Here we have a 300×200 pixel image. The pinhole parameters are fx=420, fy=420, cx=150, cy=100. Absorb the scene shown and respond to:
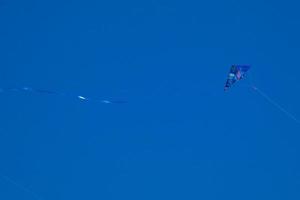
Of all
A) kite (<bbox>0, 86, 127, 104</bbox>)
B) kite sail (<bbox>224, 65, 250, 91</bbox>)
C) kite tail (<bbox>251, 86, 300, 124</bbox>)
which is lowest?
kite (<bbox>0, 86, 127, 104</bbox>)

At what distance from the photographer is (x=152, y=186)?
4.15 feet

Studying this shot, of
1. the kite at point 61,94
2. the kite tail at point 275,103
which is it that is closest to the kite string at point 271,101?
the kite tail at point 275,103

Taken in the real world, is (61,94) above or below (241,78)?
below

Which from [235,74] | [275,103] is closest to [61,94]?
[235,74]

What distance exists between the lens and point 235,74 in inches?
46.4

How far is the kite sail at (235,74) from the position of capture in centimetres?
117

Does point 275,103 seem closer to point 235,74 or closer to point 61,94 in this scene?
point 235,74

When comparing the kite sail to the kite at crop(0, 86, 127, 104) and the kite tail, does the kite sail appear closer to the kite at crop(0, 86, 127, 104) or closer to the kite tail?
the kite tail

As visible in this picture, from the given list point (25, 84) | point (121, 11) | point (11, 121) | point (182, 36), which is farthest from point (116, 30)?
point (11, 121)

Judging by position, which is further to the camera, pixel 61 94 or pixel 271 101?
pixel 61 94

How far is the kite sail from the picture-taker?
1.17 metres

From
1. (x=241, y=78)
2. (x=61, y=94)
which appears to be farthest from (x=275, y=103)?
(x=61, y=94)

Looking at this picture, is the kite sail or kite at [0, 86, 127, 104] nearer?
the kite sail

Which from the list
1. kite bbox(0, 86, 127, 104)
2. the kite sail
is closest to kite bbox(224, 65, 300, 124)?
the kite sail
